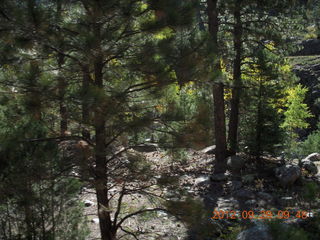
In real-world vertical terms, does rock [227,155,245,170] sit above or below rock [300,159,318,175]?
above

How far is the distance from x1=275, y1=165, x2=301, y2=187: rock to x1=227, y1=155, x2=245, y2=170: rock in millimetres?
1131

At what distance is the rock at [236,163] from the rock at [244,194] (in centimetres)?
146

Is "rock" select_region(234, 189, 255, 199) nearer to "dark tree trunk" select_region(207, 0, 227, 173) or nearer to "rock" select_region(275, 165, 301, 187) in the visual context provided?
"rock" select_region(275, 165, 301, 187)

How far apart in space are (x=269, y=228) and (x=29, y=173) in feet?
11.1

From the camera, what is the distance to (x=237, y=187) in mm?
8641

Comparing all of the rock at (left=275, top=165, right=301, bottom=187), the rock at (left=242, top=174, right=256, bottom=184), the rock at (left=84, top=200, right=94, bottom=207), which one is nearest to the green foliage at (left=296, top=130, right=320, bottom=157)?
the rock at (left=275, top=165, right=301, bottom=187)

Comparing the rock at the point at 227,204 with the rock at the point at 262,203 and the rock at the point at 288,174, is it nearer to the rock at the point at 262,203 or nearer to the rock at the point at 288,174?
the rock at the point at 262,203

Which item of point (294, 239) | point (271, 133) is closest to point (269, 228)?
point (294, 239)

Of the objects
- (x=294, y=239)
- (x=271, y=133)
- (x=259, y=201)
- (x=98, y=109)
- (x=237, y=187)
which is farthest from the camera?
(x=271, y=133)

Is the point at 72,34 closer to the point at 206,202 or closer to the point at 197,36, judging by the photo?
the point at 197,36

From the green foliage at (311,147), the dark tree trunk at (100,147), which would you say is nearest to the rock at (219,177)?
the dark tree trunk at (100,147)

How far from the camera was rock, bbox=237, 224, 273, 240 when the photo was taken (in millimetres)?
4554

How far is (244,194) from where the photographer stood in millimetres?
8125

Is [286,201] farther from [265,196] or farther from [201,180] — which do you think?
[201,180]
